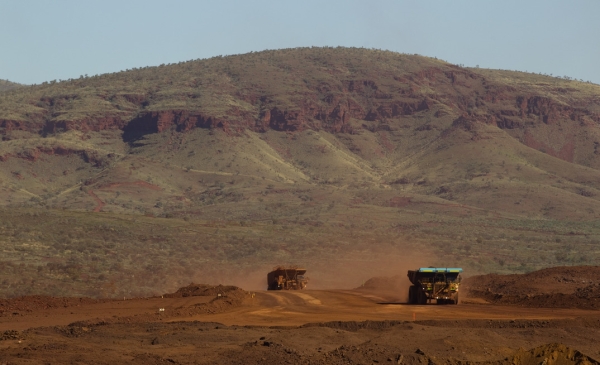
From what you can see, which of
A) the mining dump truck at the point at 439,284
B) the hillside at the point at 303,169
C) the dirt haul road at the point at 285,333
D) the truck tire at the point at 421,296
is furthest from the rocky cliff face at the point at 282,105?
the dirt haul road at the point at 285,333

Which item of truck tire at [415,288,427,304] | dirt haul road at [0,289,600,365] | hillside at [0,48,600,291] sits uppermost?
hillside at [0,48,600,291]

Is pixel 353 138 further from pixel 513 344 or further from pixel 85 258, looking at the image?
pixel 513 344

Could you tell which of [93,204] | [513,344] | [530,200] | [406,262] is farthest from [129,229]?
[530,200]

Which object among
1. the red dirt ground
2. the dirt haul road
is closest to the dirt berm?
the red dirt ground

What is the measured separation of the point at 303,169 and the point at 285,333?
138 meters

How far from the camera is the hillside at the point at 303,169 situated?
83.1 metres

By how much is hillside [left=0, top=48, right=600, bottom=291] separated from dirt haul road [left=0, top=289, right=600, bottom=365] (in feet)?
92.1

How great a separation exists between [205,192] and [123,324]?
372 ft

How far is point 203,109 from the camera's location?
172m

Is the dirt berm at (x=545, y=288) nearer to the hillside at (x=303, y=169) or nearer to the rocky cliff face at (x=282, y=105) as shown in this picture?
the hillside at (x=303, y=169)

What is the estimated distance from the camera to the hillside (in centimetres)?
8312

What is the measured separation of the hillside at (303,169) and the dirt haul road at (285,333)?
28059 mm

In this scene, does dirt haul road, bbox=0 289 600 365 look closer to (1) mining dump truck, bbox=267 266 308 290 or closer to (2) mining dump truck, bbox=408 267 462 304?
(2) mining dump truck, bbox=408 267 462 304

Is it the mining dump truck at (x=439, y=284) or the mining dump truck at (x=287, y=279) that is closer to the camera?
the mining dump truck at (x=439, y=284)
